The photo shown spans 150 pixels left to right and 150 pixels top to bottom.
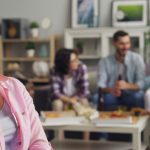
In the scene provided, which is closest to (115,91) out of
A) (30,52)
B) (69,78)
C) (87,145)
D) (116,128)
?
(69,78)

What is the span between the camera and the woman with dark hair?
142 inches

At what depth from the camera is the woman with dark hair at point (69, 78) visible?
3.61 metres

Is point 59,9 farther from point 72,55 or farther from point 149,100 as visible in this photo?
point 149,100

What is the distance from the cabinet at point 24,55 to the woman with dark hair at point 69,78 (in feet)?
3.84

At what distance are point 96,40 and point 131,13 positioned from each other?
563 millimetres

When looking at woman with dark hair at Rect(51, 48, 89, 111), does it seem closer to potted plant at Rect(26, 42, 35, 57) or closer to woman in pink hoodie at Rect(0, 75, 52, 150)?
potted plant at Rect(26, 42, 35, 57)

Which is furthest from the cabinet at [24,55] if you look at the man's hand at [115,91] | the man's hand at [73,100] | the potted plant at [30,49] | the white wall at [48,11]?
the man's hand at [115,91]

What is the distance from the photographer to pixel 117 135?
11.8 ft

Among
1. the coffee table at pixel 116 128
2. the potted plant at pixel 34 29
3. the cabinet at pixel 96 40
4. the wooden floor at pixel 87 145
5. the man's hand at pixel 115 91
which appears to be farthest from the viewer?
the potted plant at pixel 34 29

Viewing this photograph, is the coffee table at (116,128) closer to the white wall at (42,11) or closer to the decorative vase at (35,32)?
the decorative vase at (35,32)

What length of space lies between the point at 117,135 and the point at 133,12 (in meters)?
1.74

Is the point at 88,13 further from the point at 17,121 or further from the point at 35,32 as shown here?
the point at 17,121

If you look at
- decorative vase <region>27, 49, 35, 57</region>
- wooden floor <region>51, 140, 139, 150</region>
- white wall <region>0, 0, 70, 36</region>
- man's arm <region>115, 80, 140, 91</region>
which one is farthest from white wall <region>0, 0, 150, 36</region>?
wooden floor <region>51, 140, 139, 150</region>

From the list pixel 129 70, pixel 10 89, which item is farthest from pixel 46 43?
pixel 10 89
